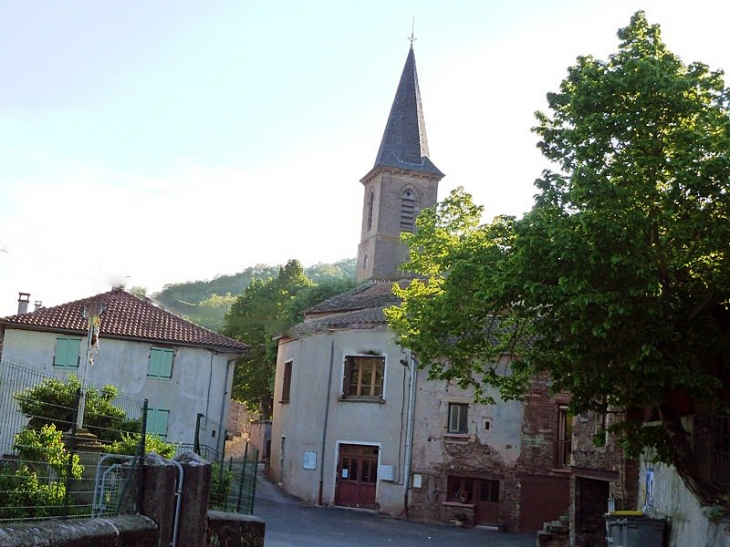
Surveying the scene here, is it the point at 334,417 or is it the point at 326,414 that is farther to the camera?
the point at 326,414

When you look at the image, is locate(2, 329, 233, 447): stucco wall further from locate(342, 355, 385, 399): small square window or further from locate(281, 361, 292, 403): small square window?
locate(342, 355, 385, 399): small square window

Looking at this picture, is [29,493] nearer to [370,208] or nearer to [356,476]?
[356,476]

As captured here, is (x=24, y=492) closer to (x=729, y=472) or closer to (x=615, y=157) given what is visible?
(x=615, y=157)

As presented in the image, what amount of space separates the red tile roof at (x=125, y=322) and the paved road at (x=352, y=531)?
6.85 m

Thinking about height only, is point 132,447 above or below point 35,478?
above

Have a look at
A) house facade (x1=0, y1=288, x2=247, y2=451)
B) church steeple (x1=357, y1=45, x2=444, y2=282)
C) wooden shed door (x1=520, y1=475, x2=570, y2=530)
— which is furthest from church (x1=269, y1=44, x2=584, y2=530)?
church steeple (x1=357, y1=45, x2=444, y2=282)

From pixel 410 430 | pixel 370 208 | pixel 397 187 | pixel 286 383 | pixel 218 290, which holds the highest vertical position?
pixel 397 187

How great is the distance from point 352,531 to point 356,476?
6.21m

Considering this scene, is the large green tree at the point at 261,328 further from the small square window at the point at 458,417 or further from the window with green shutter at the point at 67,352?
the small square window at the point at 458,417

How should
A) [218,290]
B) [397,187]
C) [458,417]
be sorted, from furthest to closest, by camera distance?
[397,187], [218,290], [458,417]

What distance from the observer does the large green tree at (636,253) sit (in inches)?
558

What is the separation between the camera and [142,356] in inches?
1336

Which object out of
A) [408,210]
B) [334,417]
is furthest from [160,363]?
[408,210]

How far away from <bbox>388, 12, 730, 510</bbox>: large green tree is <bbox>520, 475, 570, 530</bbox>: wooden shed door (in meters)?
13.6
